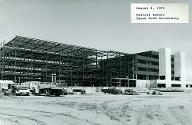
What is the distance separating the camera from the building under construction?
7531 cm

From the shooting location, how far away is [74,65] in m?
90.8

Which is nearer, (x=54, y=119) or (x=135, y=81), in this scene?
(x=54, y=119)

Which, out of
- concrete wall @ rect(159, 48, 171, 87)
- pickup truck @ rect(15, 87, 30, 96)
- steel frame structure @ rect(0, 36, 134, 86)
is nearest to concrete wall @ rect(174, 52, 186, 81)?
concrete wall @ rect(159, 48, 171, 87)

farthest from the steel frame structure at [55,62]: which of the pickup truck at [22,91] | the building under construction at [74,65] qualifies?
the pickup truck at [22,91]

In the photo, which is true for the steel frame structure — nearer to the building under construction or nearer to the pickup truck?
the building under construction

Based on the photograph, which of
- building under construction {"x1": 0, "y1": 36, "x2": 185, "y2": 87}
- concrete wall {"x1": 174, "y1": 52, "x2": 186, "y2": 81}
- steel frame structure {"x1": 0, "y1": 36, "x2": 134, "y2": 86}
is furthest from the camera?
concrete wall {"x1": 174, "y1": 52, "x2": 186, "y2": 81}

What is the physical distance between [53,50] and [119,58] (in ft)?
76.9

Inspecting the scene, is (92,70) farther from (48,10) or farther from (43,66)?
(48,10)

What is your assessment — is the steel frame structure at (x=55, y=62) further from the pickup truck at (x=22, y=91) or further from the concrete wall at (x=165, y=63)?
the pickup truck at (x=22, y=91)

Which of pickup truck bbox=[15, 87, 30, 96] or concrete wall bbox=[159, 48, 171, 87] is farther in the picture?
concrete wall bbox=[159, 48, 171, 87]

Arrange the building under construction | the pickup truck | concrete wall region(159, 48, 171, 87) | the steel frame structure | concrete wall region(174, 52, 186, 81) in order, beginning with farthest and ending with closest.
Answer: concrete wall region(174, 52, 186, 81), concrete wall region(159, 48, 171, 87), the building under construction, the steel frame structure, the pickup truck

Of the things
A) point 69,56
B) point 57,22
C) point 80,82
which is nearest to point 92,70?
point 80,82

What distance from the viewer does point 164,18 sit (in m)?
14.4

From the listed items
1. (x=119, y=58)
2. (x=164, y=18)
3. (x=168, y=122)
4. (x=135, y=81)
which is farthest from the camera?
(x=135, y=81)
